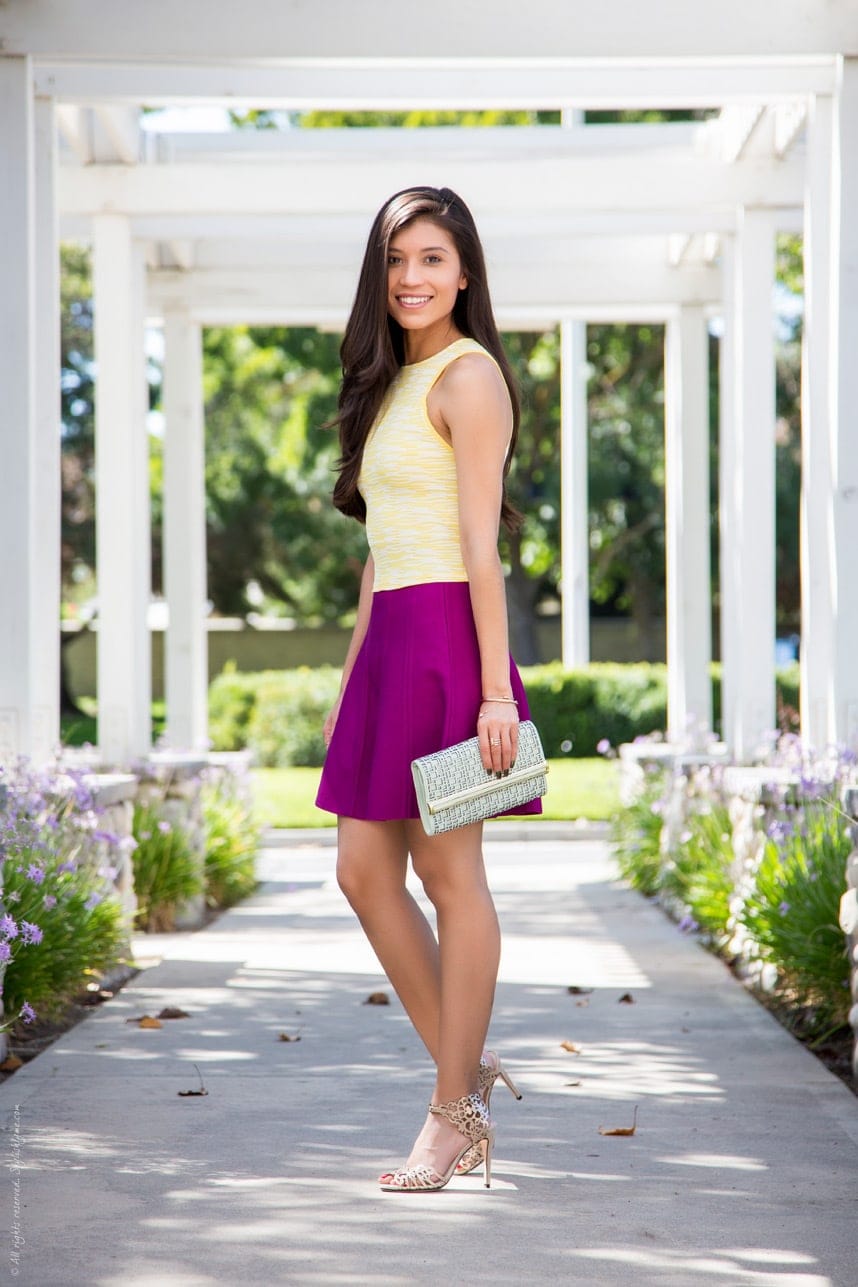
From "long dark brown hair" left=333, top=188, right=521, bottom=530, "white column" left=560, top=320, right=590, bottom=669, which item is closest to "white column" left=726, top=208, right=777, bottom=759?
"white column" left=560, top=320, right=590, bottom=669

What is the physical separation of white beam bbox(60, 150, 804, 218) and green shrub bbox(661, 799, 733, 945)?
2.74 meters

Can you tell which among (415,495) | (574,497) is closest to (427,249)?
(415,495)

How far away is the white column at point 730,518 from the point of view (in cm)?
794

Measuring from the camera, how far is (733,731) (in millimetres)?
7926

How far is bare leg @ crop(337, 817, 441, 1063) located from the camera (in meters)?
3.31

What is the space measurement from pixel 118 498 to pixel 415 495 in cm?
463

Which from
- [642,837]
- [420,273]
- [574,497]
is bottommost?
[642,837]

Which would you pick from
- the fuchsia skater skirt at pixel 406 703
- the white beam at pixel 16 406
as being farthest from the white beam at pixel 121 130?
the fuchsia skater skirt at pixel 406 703

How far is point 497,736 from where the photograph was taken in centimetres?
321

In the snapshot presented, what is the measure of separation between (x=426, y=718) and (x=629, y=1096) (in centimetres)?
138

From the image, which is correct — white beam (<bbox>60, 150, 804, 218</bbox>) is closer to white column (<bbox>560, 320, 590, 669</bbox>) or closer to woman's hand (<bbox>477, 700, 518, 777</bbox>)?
white column (<bbox>560, 320, 590, 669</bbox>)

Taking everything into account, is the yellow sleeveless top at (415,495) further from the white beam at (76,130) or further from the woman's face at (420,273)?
the white beam at (76,130)

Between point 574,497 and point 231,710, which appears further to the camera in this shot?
point 231,710

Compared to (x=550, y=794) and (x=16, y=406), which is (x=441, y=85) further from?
(x=550, y=794)
